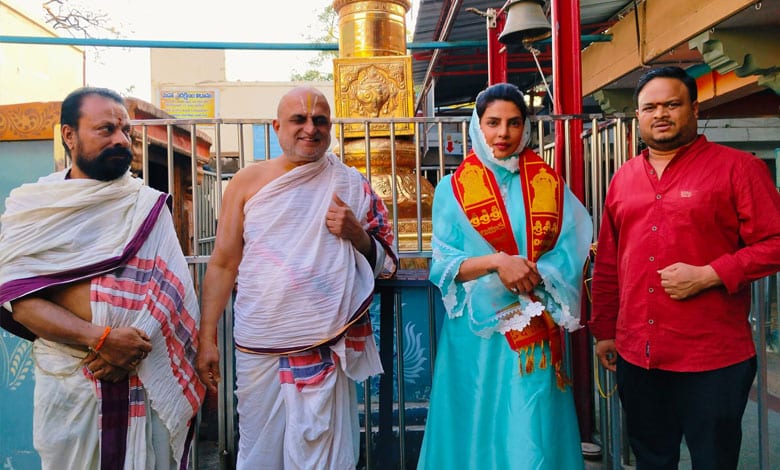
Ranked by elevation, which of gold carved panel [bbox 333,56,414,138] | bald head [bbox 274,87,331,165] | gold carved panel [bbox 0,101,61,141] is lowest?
bald head [bbox 274,87,331,165]

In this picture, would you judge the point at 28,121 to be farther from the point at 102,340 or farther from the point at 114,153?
the point at 102,340

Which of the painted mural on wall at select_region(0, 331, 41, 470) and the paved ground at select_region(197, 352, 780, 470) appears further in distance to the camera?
the paved ground at select_region(197, 352, 780, 470)

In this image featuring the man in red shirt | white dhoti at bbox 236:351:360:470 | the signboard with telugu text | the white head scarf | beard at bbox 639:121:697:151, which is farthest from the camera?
the signboard with telugu text

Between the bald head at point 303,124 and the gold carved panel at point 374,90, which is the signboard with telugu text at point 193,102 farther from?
the bald head at point 303,124

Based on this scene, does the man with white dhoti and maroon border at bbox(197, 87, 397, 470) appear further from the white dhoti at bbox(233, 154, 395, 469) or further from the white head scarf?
the white head scarf

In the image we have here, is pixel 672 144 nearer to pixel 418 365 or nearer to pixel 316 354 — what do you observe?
pixel 316 354

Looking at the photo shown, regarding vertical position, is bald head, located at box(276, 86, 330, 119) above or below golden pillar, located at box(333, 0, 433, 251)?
below

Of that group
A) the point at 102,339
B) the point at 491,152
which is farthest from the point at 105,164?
the point at 491,152

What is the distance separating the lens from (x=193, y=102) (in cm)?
2142

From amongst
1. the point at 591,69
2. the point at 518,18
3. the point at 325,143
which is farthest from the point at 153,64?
the point at 325,143

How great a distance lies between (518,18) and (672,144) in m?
2.73

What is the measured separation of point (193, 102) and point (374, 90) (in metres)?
18.0

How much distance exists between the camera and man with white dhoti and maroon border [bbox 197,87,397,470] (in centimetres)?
226

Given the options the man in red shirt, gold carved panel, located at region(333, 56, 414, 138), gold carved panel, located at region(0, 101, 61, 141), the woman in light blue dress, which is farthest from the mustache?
gold carved panel, located at region(333, 56, 414, 138)
